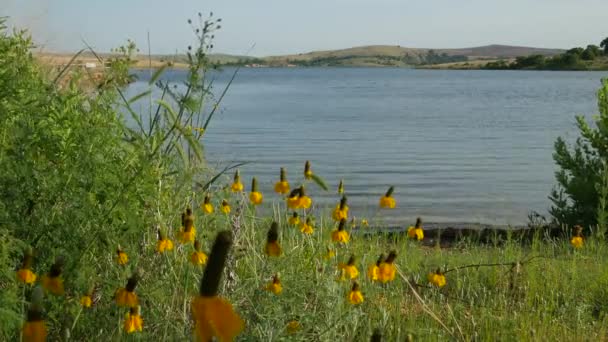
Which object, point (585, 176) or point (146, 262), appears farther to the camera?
point (585, 176)

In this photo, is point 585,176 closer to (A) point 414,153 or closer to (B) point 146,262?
(B) point 146,262

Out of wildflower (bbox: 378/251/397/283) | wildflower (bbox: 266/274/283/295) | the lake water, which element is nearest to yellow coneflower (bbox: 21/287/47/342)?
wildflower (bbox: 266/274/283/295)

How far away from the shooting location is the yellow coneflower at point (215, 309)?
0.96 m

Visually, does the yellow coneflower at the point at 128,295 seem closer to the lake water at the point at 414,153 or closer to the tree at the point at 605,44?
the lake water at the point at 414,153

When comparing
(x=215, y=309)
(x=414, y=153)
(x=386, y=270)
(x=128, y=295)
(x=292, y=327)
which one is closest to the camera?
(x=215, y=309)

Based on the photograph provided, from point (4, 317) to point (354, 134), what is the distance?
24.4m

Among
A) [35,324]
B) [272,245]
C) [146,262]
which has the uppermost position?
[35,324]

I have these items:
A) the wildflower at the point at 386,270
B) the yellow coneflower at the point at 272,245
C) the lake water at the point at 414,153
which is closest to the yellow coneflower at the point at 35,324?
the yellow coneflower at the point at 272,245

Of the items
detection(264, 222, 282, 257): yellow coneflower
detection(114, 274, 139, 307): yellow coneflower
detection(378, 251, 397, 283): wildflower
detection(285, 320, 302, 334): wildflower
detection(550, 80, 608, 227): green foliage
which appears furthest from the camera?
detection(550, 80, 608, 227): green foliage

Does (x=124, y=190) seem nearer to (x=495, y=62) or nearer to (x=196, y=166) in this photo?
(x=196, y=166)

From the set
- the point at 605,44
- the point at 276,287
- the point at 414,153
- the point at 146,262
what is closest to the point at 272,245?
the point at 276,287

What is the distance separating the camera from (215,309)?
0.97 meters

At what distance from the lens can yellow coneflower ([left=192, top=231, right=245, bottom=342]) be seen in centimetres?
96

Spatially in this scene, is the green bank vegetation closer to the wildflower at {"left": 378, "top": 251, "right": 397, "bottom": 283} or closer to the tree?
the wildflower at {"left": 378, "top": 251, "right": 397, "bottom": 283}
